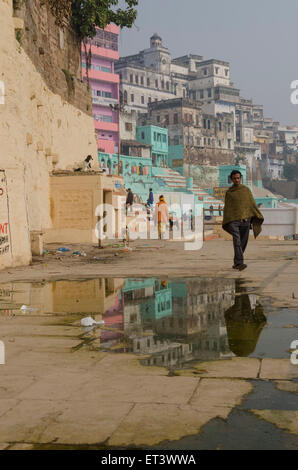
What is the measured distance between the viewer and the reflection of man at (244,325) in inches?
170

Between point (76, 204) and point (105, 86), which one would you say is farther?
point (105, 86)

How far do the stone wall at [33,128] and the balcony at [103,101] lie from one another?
31952 millimetres

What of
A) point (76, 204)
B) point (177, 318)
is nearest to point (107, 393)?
point (177, 318)

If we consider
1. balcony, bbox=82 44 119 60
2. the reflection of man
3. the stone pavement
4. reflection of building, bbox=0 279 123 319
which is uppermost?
balcony, bbox=82 44 119 60

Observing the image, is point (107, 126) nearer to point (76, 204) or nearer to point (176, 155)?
point (176, 155)

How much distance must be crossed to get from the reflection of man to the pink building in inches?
1993

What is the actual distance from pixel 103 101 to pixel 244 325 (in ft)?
181

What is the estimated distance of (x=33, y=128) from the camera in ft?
60.5

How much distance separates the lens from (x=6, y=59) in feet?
39.2

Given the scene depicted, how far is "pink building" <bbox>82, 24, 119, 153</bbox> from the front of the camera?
2255 inches

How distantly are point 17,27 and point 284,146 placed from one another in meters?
105

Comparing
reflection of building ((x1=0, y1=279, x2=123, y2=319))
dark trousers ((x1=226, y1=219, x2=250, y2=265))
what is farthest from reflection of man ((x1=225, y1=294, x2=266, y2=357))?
dark trousers ((x1=226, y1=219, x2=250, y2=265))

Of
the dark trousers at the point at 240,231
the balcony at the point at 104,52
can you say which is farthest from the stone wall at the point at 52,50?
the balcony at the point at 104,52

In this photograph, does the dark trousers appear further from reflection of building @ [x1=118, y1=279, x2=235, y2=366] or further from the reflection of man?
the reflection of man
